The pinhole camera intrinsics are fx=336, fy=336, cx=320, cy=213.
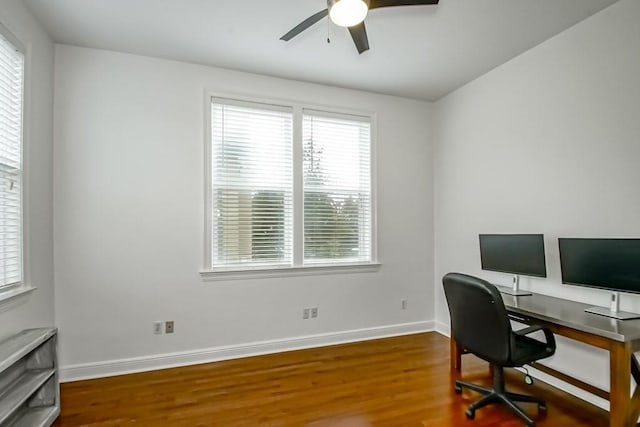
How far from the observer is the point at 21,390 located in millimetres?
2102

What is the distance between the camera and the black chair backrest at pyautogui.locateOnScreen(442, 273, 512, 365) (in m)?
2.20

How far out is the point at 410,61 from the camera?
330 cm

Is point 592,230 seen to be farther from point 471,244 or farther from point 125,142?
point 125,142

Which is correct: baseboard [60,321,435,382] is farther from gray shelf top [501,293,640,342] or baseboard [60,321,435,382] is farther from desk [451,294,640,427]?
desk [451,294,640,427]

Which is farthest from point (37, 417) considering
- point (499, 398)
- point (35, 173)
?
point (499, 398)

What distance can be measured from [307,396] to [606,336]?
2.04 metres

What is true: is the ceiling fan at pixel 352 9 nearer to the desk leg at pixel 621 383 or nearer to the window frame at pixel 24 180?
the window frame at pixel 24 180

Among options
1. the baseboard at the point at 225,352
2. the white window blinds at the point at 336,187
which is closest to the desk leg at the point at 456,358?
the baseboard at the point at 225,352

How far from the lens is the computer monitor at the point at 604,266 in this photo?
213 centimetres

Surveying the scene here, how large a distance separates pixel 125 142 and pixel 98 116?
308 millimetres

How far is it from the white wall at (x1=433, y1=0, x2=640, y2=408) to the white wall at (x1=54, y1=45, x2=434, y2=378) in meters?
1.65

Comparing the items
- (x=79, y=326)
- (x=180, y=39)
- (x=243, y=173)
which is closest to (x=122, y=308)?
(x=79, y=326)

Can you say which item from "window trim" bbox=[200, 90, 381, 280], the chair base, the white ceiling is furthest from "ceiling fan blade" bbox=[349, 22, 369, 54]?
the chair base

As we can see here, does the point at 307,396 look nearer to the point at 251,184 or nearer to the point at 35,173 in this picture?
the point at 251,184
